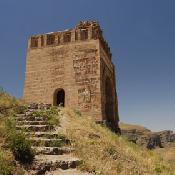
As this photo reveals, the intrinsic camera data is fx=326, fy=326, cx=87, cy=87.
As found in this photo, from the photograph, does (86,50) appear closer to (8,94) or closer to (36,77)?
(36,77)

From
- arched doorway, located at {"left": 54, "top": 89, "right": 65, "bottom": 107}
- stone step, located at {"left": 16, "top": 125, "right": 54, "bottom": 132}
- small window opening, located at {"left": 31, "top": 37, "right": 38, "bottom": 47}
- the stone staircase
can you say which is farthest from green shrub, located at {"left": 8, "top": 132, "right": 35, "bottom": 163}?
small window opening, located at {"left": 31, "top": 37, "right": 38, "bottom": 47}

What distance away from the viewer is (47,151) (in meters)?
8.11

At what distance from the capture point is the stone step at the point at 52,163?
23.3 feet

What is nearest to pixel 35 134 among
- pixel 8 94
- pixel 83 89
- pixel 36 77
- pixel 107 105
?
pixel 8 94

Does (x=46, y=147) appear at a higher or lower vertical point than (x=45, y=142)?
lower

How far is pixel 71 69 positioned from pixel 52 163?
14.1 metres

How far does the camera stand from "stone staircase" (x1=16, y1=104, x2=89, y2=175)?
282 inches

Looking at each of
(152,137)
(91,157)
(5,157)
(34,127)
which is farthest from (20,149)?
(152,137)

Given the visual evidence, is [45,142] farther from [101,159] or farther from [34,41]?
[34,41]

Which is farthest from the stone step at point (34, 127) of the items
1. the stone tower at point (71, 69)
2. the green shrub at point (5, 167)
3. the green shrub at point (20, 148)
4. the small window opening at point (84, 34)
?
the small window opening at point (84, 34)

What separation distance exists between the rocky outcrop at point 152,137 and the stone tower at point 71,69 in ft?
171

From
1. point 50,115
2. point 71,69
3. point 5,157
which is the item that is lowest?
point 5,157

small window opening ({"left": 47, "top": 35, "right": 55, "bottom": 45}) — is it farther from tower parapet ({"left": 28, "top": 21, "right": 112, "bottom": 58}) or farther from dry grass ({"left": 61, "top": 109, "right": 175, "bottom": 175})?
dry grass ({"left": 61, "top": 109, "right": 175, "bottom": 175})

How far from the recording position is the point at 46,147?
8.29 m
